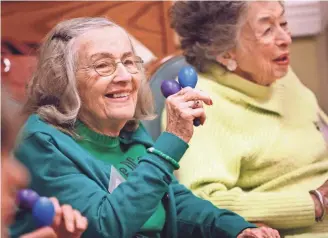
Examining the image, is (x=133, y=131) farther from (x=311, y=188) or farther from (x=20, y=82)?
(x=311, y=188)

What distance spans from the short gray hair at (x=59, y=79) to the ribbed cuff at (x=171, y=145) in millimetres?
144

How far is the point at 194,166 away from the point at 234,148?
3.8 inches

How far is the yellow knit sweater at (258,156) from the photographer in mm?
1271

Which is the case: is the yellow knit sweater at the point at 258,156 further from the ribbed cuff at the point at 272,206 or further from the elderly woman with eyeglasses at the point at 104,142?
the elderly woman with eyeglasses at the point at 104,142

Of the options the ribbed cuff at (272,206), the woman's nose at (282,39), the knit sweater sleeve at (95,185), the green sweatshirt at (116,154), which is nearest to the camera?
the knit sweater sleeve at (95,185)

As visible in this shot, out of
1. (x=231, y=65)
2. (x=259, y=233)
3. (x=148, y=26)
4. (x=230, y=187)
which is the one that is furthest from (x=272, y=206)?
(x=148, y=26)

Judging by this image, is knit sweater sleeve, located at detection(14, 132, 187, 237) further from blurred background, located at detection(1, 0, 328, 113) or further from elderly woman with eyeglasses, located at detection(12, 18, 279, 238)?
blurred background, located at detection(1, 0, 328, 113)

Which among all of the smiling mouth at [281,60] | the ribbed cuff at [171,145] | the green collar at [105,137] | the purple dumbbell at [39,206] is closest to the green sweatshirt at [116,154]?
the green collar at [105,137]

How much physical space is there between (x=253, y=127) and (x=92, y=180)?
0.49 meters

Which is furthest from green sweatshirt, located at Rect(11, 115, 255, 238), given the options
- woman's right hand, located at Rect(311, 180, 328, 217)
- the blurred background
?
the blurred background

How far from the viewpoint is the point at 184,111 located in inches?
38.5

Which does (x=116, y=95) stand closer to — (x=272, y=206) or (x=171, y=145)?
(x=171, y=145)

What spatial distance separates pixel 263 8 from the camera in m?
1.43

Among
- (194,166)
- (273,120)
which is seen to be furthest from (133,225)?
(273,120)
